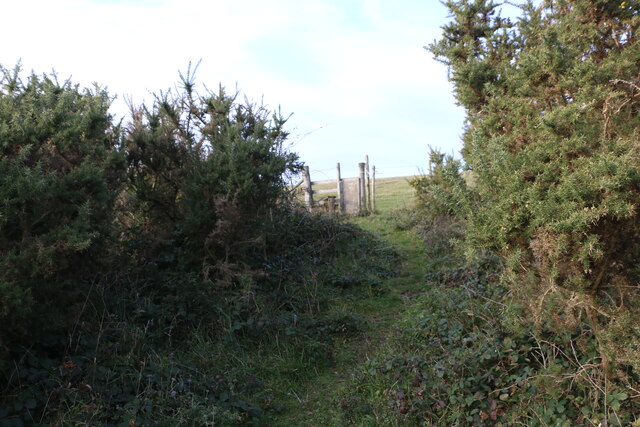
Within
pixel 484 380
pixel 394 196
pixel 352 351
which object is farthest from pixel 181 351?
pixel 394 196

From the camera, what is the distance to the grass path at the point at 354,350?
16.0 feet

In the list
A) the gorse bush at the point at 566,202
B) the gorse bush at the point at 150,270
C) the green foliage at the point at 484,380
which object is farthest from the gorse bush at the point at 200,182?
the gorse bush at the point at 566,202

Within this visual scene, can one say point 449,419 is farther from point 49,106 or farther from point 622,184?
point 49,106

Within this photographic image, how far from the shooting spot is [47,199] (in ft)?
14.8

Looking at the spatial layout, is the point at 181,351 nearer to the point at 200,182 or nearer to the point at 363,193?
the point at 200,182

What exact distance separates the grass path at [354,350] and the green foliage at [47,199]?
2.39 metres

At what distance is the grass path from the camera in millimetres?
4883

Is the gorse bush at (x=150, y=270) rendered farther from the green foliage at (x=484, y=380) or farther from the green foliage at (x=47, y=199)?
the green foliage at (x=484, y=380)

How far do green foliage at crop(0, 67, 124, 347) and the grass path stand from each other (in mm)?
2392

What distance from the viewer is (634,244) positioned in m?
3.68

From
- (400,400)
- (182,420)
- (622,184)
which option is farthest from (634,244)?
(182,420)

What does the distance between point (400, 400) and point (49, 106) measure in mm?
4530

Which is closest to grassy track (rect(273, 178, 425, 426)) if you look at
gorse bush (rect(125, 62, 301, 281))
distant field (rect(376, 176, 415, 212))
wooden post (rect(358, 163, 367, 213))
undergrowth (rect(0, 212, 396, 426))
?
undergrowth (rect(0, 212, 396, 426))

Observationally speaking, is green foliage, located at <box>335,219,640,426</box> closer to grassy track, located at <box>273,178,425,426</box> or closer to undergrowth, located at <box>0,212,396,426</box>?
grassy track, located at <box>273,178,425,426</box>
